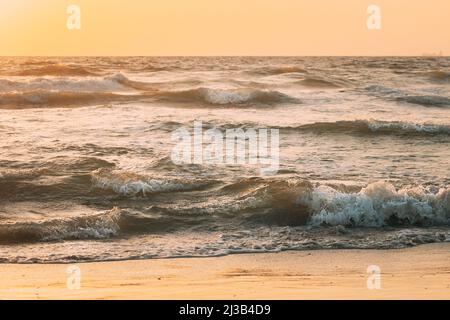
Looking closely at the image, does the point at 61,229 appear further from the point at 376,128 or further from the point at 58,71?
the point at 58,71

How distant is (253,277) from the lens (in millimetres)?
7270

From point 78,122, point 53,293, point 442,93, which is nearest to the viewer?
point 53,293

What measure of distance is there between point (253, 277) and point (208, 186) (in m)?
4.48

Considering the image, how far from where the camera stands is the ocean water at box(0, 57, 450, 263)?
356 inches

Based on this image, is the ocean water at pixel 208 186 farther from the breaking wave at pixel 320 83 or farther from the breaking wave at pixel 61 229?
the breaking wave at pixel 320 83

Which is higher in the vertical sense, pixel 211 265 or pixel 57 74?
pixel 57 74

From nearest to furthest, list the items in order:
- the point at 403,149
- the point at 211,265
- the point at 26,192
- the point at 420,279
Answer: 1. the point at 420,279
2. the point at 211,265
3. the point at 26,192
4. the point at 403,149

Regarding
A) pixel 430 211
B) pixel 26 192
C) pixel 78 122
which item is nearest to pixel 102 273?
pixel 26 192

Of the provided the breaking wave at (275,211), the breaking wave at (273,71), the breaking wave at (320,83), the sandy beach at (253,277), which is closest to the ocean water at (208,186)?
the breaking wave at (275,211)

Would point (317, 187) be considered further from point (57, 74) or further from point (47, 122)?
point (57, 74)

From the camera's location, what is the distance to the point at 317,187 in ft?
35.9

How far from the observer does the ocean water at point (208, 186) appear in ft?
29.7

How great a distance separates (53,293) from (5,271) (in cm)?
133

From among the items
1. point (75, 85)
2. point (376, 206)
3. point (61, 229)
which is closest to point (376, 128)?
point (376, 206)
